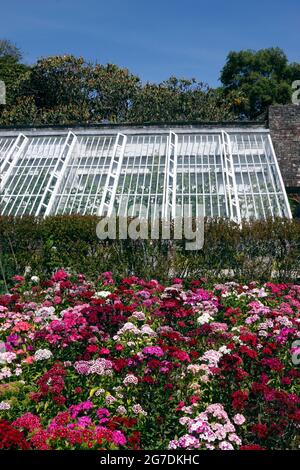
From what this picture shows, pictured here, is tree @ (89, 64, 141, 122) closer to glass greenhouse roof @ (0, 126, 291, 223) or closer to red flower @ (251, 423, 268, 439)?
glass greenhouse roof @ (0, 126, 291, 223)

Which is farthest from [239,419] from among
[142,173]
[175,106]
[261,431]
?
[175,106]

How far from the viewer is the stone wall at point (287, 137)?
17.3m

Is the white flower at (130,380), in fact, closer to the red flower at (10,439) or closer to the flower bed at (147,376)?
the flower bed at (147,376)

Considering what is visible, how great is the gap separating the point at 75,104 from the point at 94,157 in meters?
19.4

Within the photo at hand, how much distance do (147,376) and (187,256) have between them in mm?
5019

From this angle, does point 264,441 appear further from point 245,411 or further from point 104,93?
point 104,93

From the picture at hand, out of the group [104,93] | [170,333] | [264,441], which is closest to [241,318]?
[170,333]

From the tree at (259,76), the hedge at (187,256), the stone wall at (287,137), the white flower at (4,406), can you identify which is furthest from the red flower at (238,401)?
the tree at (259,76)

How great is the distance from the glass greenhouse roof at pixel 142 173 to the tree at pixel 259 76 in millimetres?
26925

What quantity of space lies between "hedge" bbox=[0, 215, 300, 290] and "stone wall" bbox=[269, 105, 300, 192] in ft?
25.5

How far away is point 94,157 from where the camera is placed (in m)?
14.5

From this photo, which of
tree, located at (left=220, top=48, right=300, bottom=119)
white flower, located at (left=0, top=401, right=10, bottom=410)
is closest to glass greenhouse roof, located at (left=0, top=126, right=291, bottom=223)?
white flower, located at (left=0, top=401, right=10, bottom=410)

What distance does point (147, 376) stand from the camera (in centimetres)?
475

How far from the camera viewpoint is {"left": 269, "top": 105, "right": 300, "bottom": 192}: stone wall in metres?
17.3
